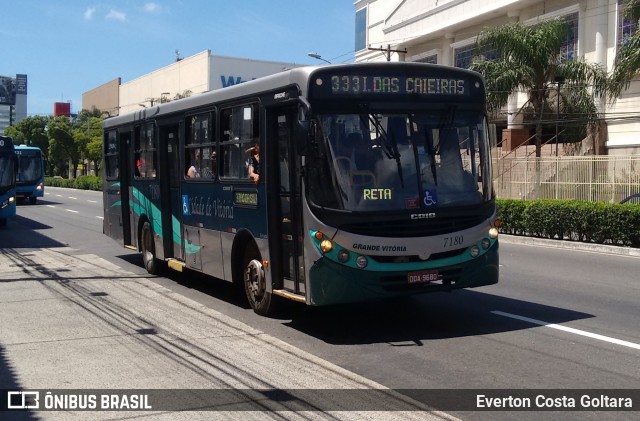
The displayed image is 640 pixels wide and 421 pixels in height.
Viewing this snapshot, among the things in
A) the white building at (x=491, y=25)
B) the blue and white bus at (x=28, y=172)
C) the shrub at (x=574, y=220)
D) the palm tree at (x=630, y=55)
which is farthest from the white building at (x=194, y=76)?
the shrub at (x=574, y=220)

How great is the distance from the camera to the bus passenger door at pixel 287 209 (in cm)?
842

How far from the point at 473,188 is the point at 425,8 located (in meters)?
37.9

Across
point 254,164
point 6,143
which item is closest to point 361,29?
point 6,143

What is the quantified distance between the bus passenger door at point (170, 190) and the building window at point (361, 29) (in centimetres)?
4664

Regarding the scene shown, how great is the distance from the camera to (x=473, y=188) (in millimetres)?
8492

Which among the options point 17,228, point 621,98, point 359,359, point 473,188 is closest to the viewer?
point 359,359

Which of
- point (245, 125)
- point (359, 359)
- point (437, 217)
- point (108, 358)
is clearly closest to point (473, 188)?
point (437, 217)

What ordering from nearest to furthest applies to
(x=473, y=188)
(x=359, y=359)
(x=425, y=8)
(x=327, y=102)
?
(x=359, y=359) < (x=327, y=102) < (x=473, y=188) < (x=425, y=8)

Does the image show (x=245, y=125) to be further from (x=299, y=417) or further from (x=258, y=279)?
(x=299, y=417)

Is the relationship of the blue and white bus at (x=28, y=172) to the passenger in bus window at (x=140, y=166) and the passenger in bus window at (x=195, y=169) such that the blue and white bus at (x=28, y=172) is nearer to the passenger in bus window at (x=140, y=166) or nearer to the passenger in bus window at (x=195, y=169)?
the passenger in bus window at (x=140, y=166)

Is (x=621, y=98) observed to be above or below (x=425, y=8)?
below

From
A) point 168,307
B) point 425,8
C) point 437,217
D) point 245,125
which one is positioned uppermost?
point 425,8

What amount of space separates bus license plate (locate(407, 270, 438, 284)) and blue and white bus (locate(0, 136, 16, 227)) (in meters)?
18.4

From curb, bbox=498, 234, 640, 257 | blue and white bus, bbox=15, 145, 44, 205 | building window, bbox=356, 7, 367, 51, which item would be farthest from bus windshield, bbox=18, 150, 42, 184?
curb, bbox=498, 234, 640, 257
